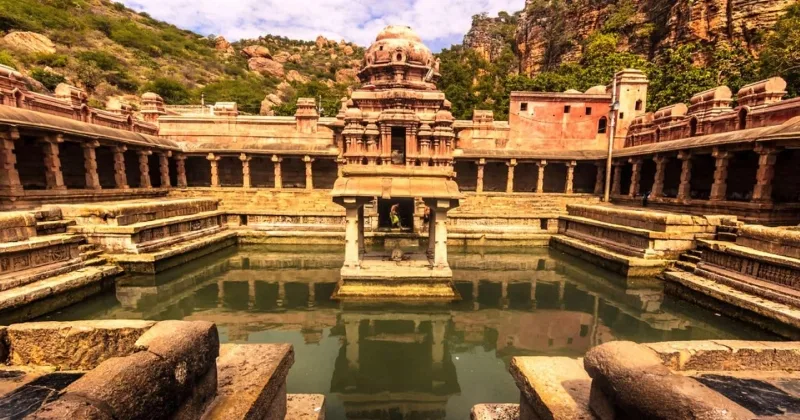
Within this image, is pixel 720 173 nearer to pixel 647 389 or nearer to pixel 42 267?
pixel 647 389

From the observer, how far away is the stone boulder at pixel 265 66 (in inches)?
2544

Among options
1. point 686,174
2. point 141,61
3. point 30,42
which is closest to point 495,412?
point 686,174

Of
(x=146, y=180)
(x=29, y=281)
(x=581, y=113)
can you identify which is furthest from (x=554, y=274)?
(x=146, y=180)

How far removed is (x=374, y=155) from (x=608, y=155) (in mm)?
14598

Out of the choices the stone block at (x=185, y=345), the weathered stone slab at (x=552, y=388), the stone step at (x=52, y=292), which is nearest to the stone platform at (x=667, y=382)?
the weathered stone slab at (x=552, y=388)

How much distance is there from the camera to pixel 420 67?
18047mm

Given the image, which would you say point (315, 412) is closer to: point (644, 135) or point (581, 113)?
point (644, 135)

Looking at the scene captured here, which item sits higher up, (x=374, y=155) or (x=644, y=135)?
(x=644, y=135)

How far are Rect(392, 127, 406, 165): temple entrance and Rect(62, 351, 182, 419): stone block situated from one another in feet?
49.6

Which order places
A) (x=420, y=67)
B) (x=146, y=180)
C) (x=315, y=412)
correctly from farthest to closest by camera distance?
(x=146, y=180)
(x=420, y=67)
(x=315, y=412)

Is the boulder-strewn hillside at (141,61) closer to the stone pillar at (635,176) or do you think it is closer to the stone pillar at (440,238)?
the stone pillar at (635,176)

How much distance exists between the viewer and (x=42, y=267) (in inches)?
319

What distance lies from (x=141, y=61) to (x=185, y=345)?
192 feet

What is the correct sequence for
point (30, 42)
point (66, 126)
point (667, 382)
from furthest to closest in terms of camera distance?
point (30, 42)
point (66, 126)
point (667, 382)
